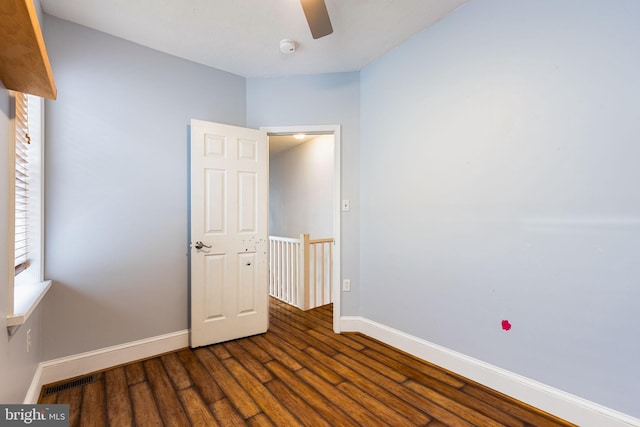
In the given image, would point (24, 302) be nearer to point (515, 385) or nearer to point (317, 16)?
point (317, 16)

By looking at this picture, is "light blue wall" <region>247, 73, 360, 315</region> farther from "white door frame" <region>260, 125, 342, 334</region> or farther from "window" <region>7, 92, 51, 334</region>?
"window" <region>7, 92, 51, 334</region>

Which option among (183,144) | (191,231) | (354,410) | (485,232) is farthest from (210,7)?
(354,410)

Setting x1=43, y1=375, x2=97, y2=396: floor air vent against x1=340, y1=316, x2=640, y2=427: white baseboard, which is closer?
x1=340, y1=316, x2=640, y2=427: white baseboard

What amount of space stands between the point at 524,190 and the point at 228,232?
234 cm

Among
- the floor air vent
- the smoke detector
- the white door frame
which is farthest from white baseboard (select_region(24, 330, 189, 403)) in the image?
the smoke detector

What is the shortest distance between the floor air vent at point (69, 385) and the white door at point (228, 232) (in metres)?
0.70

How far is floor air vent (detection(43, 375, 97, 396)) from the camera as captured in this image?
6.00 ft

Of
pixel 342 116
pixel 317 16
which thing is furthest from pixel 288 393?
pixel 342 116

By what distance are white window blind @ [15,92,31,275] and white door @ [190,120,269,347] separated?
3.31 ft

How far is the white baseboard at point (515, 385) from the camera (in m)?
1.44

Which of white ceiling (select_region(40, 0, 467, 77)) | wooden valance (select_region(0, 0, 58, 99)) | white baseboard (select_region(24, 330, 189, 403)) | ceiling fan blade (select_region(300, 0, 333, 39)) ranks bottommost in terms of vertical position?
white baseboard (select_region(24, 330, 189, 403))

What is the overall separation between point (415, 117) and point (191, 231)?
2180 mm

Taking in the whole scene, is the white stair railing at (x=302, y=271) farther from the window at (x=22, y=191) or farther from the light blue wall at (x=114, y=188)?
the window at (x=22, y=191)

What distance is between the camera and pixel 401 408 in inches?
65.9
